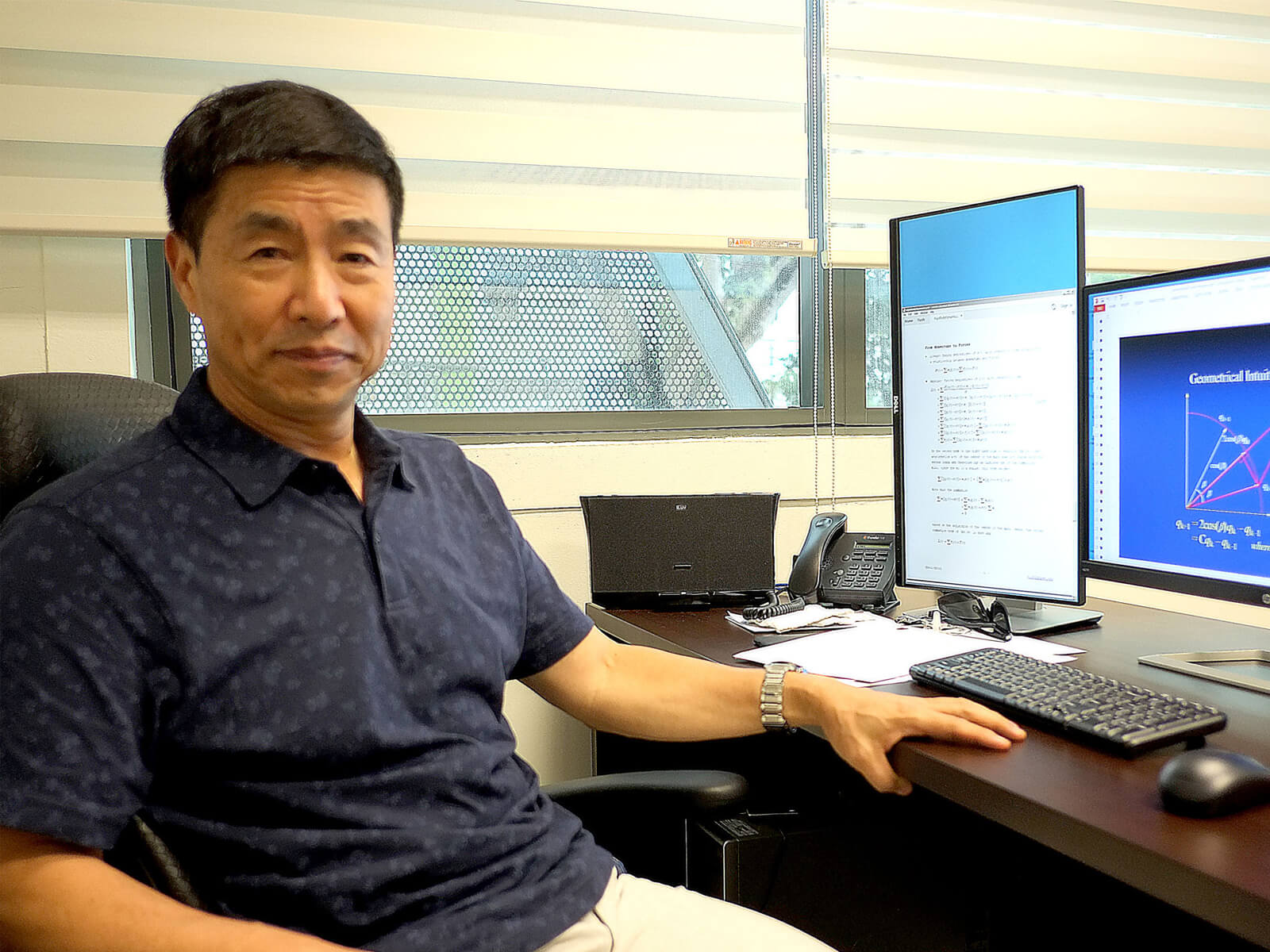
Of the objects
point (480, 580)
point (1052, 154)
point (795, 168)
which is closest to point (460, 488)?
point (480, 580)

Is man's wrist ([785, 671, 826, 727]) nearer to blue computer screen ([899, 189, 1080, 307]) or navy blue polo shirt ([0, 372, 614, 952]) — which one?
navy blue polo shirt ([0, 372, 614, 952])

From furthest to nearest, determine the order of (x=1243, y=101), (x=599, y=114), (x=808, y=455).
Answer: (x=1243, y=101) < (x=808, y=455) < (x=599, y=114)

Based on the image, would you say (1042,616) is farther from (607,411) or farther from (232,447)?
(232,447)

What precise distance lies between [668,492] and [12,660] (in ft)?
4.65

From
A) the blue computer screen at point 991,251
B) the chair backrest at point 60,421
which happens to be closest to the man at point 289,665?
the chair backrest at point 60,421

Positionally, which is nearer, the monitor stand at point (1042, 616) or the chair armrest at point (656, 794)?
the chair armrest at point (656, 794)

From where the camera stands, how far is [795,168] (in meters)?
2.19

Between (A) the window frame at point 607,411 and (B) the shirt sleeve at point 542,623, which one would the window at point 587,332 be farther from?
(B) the shirt sleeve at point 542,623

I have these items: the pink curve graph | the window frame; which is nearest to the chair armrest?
the pink curve graph

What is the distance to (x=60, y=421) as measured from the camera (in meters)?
1.09

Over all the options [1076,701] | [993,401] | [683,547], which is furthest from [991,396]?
[1076,701]

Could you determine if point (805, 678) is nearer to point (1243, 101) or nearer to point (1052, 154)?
point (1052, 154)

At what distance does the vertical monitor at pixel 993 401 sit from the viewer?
152 centimetres

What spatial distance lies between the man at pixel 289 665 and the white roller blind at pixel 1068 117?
4.53 feet
